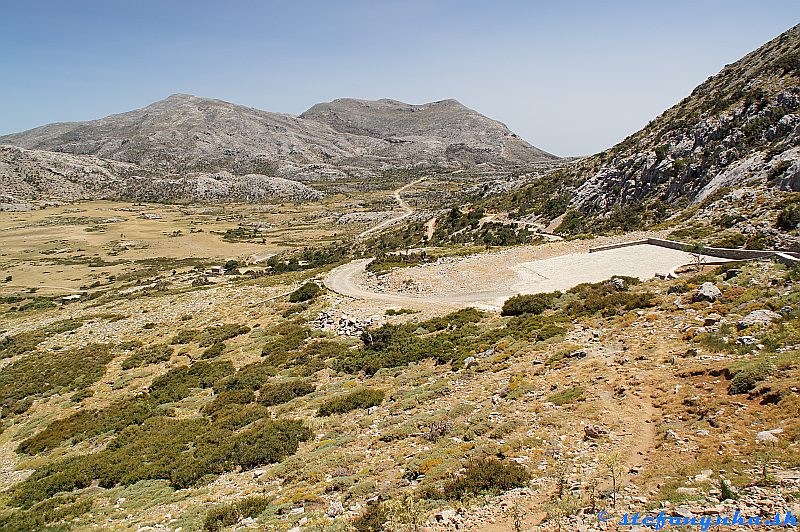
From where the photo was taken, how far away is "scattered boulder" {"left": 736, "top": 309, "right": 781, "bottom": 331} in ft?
49.4

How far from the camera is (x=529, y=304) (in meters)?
26.1

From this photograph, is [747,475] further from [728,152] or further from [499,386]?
[728,152]

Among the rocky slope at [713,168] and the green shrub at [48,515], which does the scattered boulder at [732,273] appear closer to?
the rocky slope at [713,168]

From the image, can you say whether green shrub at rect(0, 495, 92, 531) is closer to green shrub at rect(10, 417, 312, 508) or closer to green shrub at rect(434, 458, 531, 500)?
green shrub at rect(10, 417, 312, 508)

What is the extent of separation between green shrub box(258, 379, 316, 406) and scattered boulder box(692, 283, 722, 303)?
59.4 feet

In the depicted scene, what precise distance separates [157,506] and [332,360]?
11863mm

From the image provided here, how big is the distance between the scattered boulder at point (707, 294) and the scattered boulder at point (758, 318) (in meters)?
3.01

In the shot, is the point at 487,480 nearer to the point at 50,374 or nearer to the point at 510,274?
the point at 510,274

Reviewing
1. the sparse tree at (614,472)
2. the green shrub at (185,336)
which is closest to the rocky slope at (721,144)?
the sparse tree at (614,472)

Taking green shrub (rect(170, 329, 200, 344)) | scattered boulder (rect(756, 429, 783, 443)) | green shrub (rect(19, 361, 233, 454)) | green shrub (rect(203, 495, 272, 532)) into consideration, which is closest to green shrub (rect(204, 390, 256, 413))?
green shrub (rect(19, 361, 233, 454))

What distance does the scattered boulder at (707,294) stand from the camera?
18.9 meters

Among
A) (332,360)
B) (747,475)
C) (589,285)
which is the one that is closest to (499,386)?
(747,475)

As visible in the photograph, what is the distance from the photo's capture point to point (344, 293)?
38062mm

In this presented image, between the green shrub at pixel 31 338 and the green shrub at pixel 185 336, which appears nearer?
the green shrub at pixel 185 336
